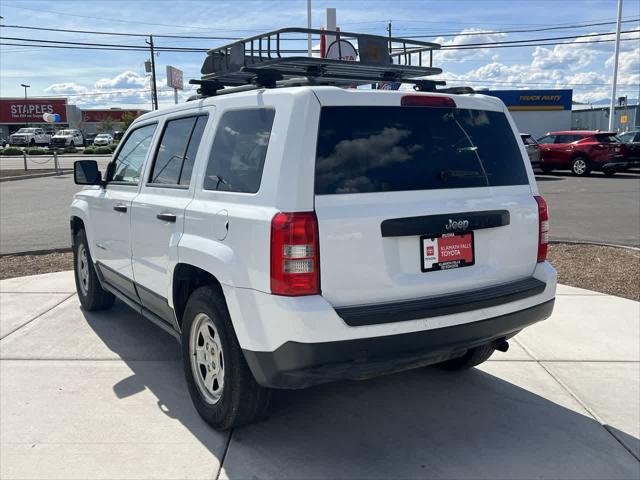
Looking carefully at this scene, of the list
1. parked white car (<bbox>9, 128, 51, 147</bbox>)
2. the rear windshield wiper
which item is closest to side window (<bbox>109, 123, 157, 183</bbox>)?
the rear windshield wiper

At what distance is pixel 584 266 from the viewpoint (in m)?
7.83

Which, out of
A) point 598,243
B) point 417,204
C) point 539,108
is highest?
point 539,108

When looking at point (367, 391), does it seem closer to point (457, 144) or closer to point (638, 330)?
point (457, 144)

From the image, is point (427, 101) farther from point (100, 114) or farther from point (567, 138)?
point (100, 114)

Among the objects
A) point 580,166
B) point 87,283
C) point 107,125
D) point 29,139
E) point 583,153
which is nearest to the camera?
point 87,283

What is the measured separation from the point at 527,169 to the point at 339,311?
1.64 metres

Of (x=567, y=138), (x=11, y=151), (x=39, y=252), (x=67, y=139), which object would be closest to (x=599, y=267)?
(x=39, y=252)

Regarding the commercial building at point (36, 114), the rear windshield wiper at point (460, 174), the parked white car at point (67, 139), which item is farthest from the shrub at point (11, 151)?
the rear windshield wiper at point (460, 174)

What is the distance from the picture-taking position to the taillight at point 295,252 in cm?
285

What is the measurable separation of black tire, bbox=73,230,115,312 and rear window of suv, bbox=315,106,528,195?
11.3ft

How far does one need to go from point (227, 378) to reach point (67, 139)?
6005 centimetres

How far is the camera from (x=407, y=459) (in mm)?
3311

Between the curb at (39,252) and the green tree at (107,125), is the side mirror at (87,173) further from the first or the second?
the green tree at (107,125)

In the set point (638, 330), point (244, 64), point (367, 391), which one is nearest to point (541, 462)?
point (367, 391)
